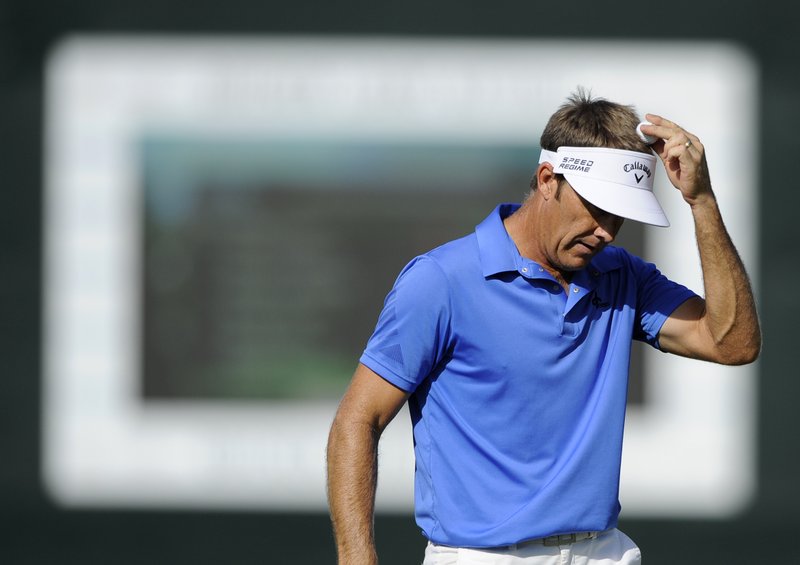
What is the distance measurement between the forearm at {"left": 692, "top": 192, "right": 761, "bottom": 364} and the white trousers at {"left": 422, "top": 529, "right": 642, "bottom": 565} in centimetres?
57

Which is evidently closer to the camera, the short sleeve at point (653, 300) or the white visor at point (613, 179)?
the white visor at point (613, 179)

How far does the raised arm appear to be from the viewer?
3096 mm

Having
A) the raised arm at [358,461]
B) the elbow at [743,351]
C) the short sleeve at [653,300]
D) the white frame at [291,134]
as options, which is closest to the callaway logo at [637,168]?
the short sleeve at [653,300]

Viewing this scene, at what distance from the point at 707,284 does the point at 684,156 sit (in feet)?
1.18

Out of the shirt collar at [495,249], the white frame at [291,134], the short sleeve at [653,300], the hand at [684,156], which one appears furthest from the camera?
the white frame at [291,134]

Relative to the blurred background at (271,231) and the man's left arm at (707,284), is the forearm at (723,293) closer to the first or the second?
the man's left arm at (707,284)

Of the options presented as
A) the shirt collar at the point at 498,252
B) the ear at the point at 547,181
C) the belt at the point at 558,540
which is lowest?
the belt at the point at 558,540

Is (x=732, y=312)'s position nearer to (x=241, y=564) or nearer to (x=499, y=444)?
(x=499, y=444)

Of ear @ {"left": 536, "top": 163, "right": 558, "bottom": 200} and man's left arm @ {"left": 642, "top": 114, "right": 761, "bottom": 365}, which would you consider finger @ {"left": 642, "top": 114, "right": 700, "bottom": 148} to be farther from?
ear @ {"left": 536, "top": 163, "right": 558, "bottom": 200}

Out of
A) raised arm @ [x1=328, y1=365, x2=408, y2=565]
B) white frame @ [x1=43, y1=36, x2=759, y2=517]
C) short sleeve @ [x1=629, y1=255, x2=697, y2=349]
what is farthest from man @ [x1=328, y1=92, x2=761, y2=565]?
white frame @ [x1=43, y1=36, x2=759, y2=517]

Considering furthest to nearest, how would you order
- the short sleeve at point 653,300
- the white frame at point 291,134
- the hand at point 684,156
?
the white frame at point 291,134
the short sleeve at point 653,300
the hand at point 684,156

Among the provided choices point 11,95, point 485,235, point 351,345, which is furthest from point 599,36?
point 485,235

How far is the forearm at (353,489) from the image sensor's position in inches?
122

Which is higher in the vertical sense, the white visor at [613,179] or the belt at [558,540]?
the white visor at [613,179]
